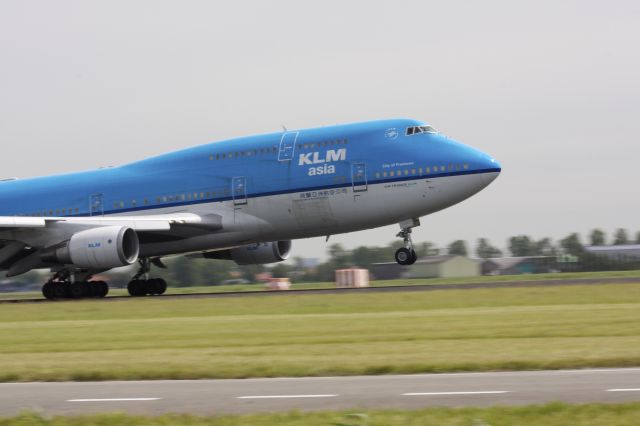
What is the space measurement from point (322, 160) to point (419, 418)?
27.6 m

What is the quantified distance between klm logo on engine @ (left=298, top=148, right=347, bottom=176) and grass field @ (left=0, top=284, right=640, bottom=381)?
20.6 ft

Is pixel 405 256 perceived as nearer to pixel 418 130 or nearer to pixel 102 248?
pixel 418 130

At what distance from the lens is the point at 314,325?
23.5 meters

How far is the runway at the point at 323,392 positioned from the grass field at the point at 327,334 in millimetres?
793

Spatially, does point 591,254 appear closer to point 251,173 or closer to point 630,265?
point 630,265

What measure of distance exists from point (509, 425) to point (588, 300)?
18889 mm

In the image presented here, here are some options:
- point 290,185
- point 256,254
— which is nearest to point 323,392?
point 290,185

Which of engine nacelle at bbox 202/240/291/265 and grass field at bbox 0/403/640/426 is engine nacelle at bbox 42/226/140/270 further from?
grass field at bbox 0/403/640/426

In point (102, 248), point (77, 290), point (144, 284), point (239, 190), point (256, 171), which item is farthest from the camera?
point (144, 284)

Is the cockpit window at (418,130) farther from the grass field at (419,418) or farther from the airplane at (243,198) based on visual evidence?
the grass field at (419,418)

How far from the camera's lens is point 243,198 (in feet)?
130

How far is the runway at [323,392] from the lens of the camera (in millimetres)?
11969

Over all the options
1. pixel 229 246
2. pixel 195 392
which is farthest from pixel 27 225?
pixel 195 392

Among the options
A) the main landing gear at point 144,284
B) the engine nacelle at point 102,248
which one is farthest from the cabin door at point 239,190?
the main landing gear at point 144,284
